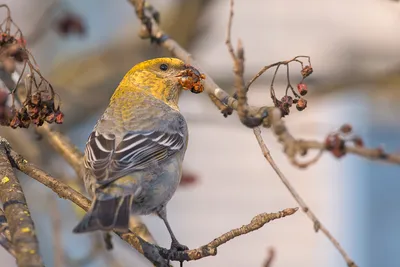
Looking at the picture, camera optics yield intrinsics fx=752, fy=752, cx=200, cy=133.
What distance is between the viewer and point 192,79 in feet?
13.0

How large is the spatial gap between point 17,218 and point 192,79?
1579 mm

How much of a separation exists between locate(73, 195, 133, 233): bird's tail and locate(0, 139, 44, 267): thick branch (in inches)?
9.6

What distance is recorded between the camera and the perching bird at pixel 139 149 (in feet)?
11.0

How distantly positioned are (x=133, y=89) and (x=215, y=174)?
4963 mm

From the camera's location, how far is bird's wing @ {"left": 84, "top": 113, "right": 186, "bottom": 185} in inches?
141

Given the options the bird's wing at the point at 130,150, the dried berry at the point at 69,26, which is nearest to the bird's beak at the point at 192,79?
the bird's wing at the point at 130,150

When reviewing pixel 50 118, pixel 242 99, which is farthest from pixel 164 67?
pixel 242 99

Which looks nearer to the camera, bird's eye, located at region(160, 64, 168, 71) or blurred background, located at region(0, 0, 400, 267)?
bird's eye, located at region(160, 64, 168, 71)

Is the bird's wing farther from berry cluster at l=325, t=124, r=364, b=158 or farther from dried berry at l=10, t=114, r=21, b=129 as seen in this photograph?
berry cluster at l=325, t=124, r=364, b=158

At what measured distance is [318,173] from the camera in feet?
30.5

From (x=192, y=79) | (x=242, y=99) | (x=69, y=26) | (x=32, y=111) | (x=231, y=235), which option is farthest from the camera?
(x=69, y=26)

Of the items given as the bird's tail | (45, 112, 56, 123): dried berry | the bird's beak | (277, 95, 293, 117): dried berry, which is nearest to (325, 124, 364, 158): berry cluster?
(277, 95, 293, 117): dried berry

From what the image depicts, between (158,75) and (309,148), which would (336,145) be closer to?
(309,148)

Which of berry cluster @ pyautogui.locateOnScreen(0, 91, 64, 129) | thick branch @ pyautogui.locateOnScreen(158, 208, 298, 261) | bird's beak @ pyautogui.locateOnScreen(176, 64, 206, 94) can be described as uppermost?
bird's beak @ pyautogui.locateOnScreen(176, 64, 206, 94)
